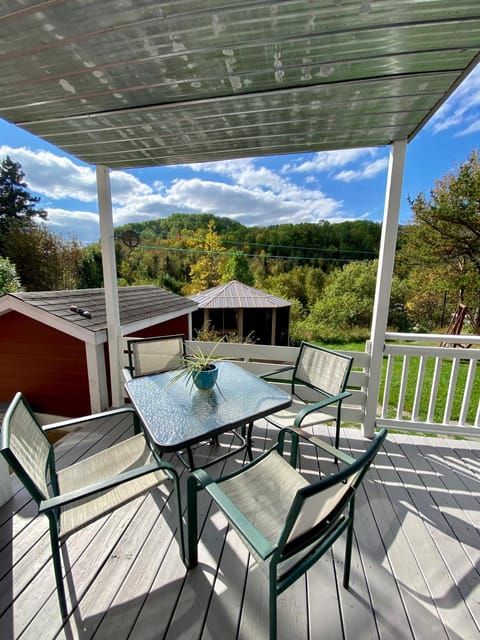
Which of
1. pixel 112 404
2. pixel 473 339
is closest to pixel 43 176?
pixel 112 404

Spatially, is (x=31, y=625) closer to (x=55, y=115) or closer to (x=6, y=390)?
(x=55, y=115)

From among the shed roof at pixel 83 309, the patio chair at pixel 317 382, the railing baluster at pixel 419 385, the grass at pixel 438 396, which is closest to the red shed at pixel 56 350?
the shed roof at pixel 83 309

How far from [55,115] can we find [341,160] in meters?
16.1

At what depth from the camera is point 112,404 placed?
3.22 meters

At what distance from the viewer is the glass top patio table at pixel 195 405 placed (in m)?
1.41

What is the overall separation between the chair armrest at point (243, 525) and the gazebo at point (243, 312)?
889cm

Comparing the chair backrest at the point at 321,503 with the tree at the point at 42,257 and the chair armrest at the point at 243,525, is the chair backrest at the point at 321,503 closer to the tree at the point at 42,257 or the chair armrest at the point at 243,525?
the chair armrest at the point at 243,525

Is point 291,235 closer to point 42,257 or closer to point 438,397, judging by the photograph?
point 438,397

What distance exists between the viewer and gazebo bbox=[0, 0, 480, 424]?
1102 millimetres

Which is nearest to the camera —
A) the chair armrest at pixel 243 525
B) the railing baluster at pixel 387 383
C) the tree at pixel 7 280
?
the chair armrest at pixel 243 525

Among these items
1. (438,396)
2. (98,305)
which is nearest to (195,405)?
(98,305)

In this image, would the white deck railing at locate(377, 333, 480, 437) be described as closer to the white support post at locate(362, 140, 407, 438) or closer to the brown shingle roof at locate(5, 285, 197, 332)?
the white support post at locate(362, 140, 407, 438)

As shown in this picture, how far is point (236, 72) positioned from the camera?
143cm

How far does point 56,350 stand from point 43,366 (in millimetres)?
358
